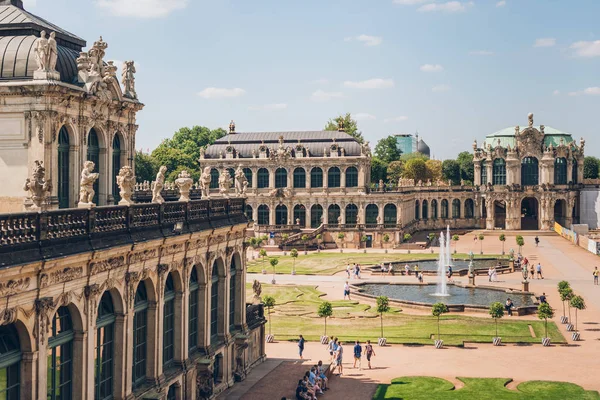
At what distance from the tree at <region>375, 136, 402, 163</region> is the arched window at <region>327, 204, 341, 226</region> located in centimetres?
6234

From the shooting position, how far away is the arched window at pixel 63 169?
29812 mm

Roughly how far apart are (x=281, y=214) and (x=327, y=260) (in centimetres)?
2697

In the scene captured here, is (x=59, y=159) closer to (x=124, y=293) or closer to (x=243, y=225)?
(x=124, y=293)

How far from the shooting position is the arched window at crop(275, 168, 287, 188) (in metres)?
115

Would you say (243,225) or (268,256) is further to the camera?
(268,256)

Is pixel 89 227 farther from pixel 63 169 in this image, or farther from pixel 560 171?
pixel 560 171

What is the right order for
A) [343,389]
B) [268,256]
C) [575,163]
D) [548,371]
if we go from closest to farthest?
[343,389] → [548,371] → [268,256] → [575,163]

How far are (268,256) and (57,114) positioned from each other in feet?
212

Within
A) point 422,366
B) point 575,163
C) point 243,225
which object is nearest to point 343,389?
point 422,366

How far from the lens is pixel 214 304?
36000 mm

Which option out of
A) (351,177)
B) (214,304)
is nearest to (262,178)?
→ (351,177)

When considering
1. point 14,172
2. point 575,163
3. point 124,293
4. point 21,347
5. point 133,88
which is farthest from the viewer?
point 575,163

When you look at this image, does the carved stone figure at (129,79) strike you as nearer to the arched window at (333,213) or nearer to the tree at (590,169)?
the arched window at (333,213)

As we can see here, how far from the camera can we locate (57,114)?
28.8 m
